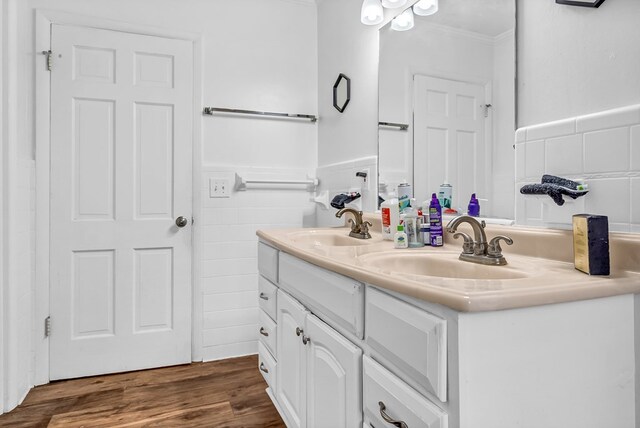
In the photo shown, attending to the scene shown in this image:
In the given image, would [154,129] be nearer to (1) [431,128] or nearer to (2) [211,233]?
(2) [211,233]

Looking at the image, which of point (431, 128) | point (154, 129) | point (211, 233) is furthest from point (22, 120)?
point (431, 128)

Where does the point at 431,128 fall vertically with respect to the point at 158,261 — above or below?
above

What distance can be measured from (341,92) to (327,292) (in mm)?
1617

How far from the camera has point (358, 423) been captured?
0.97 metres

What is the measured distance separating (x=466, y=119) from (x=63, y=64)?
7.02 ft

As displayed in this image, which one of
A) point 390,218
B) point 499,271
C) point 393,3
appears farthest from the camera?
point 393,3

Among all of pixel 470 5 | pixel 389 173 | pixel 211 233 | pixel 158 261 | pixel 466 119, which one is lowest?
pixel 158 261

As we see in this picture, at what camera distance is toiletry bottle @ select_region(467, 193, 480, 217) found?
140cm

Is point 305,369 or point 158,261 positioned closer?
point 305,369

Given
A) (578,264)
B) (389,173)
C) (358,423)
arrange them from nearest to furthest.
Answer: (578,264)
(358,423)
(389,173)

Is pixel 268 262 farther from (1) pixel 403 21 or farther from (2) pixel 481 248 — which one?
(1) pixel 403 21

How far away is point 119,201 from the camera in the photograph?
227cm

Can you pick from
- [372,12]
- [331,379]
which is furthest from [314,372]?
[372,12]

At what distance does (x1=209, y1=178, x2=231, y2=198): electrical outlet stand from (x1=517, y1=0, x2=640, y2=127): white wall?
1.76 metres
